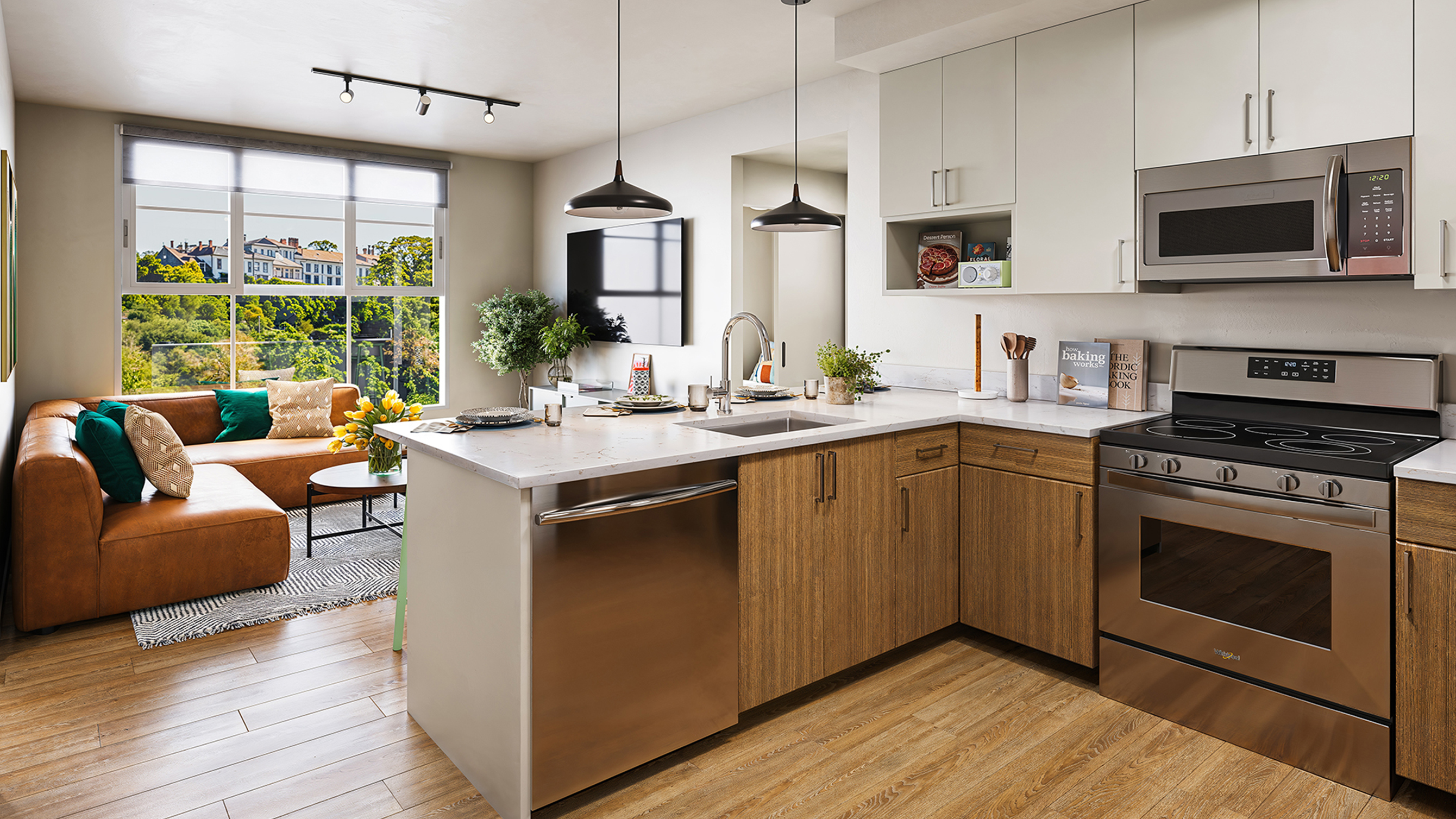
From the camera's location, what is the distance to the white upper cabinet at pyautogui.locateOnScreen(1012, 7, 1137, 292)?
110 inches

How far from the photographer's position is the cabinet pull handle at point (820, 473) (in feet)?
8.11

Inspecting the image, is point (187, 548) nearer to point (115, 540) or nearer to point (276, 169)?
point (115, 540)

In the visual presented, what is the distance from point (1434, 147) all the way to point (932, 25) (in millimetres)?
1634

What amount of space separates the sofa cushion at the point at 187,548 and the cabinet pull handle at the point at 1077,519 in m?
3.30

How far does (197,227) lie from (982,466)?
5.57m

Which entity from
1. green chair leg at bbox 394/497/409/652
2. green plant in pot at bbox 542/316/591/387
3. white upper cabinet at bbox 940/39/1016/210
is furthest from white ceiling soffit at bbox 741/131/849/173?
green chair leg at bbox 394/497/409/652

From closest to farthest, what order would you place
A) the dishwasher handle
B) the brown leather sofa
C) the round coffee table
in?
the dishwasher handle < the brown leather sofa < the round coffee table

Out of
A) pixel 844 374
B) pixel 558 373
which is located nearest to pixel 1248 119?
pixel 844 374

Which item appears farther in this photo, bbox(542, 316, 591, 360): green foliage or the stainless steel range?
bbox(542, 316, 591, 360): green foliage

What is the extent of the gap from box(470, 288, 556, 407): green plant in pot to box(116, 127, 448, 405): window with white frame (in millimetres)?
566

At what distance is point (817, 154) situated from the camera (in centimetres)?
492

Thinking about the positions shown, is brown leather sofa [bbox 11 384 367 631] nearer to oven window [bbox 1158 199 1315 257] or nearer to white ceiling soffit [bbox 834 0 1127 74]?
white ceiling soffit [bbox 834 0 1127 74]

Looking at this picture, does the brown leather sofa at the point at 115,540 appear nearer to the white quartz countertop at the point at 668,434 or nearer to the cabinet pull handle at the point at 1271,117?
the white quartz countertop at the point at 668,434

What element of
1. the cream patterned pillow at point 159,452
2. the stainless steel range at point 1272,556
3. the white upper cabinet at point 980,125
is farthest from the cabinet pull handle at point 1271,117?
the cream patterned pillow at point 159,452
